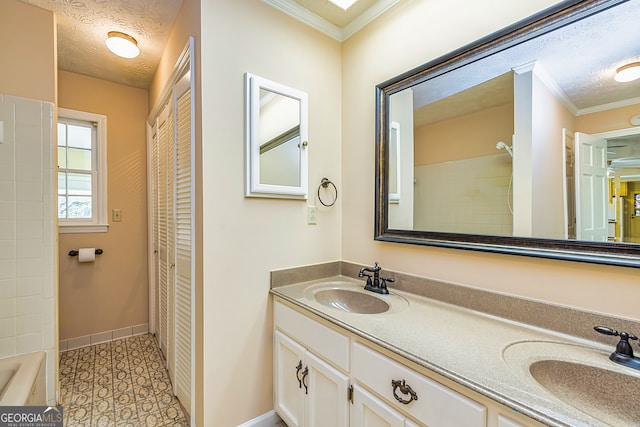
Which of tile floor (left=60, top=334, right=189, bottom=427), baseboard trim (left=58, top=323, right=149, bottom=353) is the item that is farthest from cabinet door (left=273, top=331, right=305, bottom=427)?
baseboard trim (left=58, top=323, right=149, bottom=353)

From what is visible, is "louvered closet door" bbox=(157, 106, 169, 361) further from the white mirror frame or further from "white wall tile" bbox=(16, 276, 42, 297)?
the white mirror frame

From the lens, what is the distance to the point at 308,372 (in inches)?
52.6

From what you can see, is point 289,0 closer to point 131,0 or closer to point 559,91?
point 131,0

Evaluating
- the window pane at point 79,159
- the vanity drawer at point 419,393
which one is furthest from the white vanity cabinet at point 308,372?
the window pane at point 79,159

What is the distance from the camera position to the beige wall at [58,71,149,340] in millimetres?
2516

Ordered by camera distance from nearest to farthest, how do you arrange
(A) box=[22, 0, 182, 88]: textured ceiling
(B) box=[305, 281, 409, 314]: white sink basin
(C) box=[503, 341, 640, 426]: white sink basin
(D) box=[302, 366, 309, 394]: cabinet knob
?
(C) box=[503, 341, 640, 426]: white sink basin, (D) box=[302, 366, 309, 394]: cabinet knob, (B) box=[305, 281, 409, 314]: white sink basin, (A) box=[22, 0, 182, 88]: textured ceiling

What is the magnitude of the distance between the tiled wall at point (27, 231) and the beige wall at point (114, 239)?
1.01 metres

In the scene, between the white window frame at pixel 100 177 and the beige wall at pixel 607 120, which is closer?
the beige wall at pixel 607 120

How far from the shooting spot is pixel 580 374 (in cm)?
85

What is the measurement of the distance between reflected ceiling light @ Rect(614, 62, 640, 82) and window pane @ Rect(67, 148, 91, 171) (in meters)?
3.64

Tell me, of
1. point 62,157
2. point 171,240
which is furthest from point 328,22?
point 62,157

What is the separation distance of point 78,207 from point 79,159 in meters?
0.45

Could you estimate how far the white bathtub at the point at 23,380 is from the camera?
1.24 metres

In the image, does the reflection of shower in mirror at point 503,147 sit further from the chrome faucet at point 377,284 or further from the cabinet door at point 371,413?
the cabinet door at point 371,413
